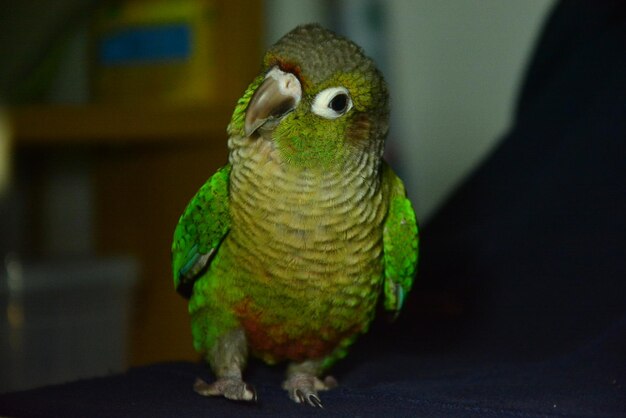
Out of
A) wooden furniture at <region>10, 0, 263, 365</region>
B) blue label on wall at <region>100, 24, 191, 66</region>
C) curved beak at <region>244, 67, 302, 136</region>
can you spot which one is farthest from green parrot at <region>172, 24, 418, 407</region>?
blue label on wall at <region>100, 24, 191, 66</region>

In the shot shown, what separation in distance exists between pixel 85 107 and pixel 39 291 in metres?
0.31

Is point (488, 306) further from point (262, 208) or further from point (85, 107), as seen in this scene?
point (85, 107)

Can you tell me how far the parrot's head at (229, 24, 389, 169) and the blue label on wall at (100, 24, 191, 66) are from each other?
30.7 inches

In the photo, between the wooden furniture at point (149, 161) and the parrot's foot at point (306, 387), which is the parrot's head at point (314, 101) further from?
the wooden furniture at point (149, 161)

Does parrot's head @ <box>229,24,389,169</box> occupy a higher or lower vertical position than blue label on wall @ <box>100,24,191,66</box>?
lower

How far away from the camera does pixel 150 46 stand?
146 cm

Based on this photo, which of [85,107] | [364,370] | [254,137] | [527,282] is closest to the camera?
[254,137]

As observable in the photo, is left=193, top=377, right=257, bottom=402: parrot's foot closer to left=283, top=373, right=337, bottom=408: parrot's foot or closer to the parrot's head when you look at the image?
left=283, top=373, right=337, bottom=408: parrot's foot

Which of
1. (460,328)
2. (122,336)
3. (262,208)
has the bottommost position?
(122,336)

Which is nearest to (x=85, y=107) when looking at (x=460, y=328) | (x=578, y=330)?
(x=460, y=328)

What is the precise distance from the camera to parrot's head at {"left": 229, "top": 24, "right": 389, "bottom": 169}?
640 mm

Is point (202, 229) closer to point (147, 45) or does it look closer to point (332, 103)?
point (332, 103)

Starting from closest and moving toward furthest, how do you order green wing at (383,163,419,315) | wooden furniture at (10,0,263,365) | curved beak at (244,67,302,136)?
curved beak at (244,67,302,136) → green wing at (383,163,419,315) → wooden furniture at (10,0,263,365)

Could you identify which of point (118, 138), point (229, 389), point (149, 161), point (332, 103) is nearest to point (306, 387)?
point (229, 389)
